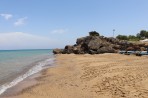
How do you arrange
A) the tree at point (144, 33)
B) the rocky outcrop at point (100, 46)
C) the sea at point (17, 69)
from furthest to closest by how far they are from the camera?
the tree at point (144, 33) → the rocky outcrop at point (100, 46) → the sea at point (17, 69)

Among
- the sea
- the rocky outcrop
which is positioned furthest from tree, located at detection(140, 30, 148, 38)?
the sea

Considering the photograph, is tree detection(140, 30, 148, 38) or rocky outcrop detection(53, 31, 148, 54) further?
tree detection(140, 30, 148, 38)

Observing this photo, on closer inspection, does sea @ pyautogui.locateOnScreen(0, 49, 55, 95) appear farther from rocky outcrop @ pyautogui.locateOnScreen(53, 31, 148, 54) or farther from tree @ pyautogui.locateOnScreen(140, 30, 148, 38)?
tree @ pyautogui.locateOnScreen(140, 30, 148, 38)

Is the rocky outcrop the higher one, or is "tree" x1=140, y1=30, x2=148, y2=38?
"tree" x1=140, y1=30, x2=148, y2=38

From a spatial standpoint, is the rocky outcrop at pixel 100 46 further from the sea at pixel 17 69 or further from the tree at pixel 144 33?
the tree at pixel 144 33

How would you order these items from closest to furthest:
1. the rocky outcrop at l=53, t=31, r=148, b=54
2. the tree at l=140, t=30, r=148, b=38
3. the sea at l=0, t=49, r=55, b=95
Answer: the sea at l=0, t=49, r=55, b=95
the rocky outcrop at l=53, t=31, r=148, b=54
the tree at l=140, t=30, r=148, b=38

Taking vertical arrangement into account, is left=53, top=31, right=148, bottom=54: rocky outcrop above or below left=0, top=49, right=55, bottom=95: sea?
above

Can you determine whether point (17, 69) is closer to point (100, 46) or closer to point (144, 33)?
point (100, 46)

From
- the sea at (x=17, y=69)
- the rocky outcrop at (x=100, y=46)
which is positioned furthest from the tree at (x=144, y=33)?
the sea at (x=17, y=69)

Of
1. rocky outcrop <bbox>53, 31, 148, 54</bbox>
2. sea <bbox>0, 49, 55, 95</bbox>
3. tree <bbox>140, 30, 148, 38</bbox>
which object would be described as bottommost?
sea <bbox>0, 49, 55, 95</bbox>

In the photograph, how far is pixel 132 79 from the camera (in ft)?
48.6

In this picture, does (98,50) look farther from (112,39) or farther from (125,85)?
(125,85)

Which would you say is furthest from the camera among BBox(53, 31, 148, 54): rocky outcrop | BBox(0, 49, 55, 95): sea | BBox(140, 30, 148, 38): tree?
BBox(140, 30, 148, 38): tree

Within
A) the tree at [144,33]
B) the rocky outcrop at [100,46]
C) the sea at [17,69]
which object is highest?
the tree at [144,33]
